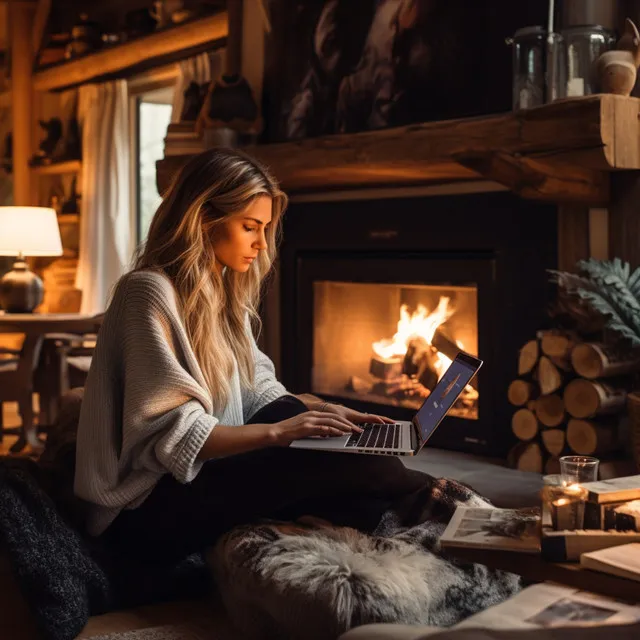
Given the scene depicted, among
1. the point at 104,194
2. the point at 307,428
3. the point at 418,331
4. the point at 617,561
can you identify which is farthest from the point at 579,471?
the point at 104,194

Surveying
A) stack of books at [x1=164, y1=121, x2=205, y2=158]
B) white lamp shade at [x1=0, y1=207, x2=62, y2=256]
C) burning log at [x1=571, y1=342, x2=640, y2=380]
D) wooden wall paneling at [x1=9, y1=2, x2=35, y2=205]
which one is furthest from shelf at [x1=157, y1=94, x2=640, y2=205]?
wooden wall paneling at [x1=9, y1=2, x2=35, y2=205]

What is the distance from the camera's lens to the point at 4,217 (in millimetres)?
4273

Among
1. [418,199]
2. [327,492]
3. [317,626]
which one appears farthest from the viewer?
[418,199]

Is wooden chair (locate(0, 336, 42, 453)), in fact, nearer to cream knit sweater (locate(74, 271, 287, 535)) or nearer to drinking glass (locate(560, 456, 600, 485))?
cream knit sweater (locate(74, 271, 287, 535))

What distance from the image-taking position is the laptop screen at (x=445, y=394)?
180 cm

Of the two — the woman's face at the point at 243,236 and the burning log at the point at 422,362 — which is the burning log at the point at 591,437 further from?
the woman's face at the point at 243,236

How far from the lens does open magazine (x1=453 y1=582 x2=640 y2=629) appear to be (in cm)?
118

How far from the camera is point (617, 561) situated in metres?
1.28

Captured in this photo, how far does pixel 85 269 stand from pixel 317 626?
14.4ft

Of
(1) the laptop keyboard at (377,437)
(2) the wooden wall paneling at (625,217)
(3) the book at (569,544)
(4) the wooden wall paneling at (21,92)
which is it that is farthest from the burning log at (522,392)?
(4) the wooden wall paneling at (21,92)

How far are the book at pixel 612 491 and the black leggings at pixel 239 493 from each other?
532mm

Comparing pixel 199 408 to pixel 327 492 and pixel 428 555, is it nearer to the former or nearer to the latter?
pixel 327 492

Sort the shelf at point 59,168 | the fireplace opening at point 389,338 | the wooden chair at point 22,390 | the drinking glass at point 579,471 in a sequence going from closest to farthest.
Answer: the drinking glass at point 579,471 < the fireplace opening at point 389,338 < the wooden chair at point 22,390 < the shelf at point 59,168

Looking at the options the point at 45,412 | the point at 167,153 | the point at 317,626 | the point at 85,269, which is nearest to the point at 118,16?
the point at 85,269
